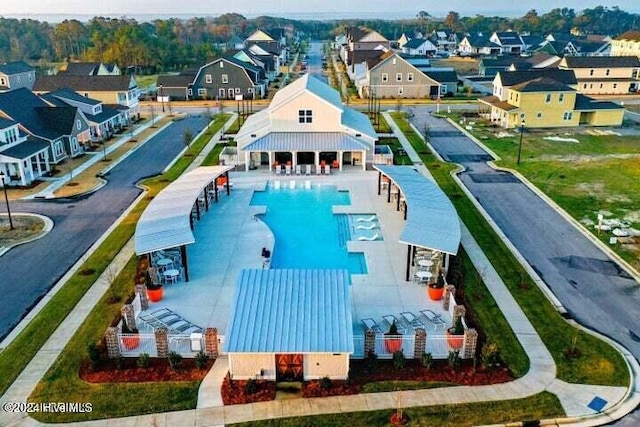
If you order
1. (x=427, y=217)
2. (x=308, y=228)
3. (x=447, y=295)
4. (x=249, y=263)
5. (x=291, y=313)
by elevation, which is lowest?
(x=308, y=228)

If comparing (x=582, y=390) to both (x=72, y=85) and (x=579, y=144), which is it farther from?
(x=72, y=85)

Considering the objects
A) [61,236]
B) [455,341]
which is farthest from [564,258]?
[61,236]

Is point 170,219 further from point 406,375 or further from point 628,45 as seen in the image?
point 628,45

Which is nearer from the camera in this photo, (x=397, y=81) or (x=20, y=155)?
(x=20, y=155)

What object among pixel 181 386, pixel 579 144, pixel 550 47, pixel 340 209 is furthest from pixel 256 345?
pixel 550 47

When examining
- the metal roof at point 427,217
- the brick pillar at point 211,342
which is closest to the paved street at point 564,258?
the metal roof at point 427,217

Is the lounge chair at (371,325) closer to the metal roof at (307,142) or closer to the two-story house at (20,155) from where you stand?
the metal roof at (307,142)
